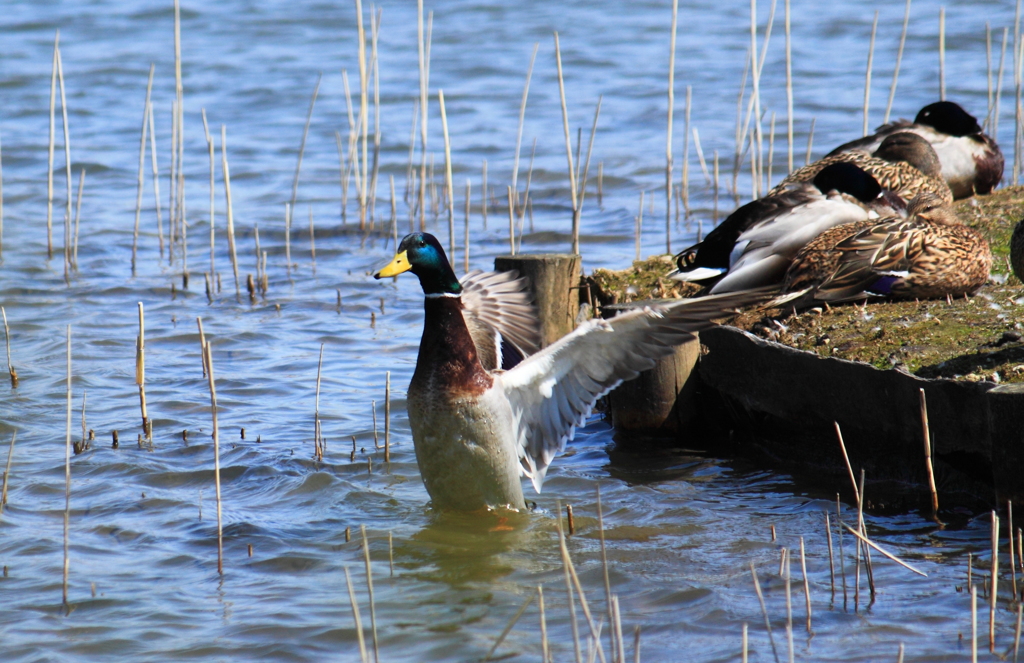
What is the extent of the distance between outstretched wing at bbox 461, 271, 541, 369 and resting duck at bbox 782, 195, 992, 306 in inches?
44.0

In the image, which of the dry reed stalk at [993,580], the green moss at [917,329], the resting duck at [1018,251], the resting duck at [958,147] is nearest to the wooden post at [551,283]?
the green moss at [917,329]

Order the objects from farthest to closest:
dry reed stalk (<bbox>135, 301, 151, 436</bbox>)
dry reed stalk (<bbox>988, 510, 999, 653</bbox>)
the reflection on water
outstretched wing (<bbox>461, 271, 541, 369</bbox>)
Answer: outstretched wing (<bbox>461, 271, 541, 369</bbox>) < dry reed stalk (<bbox>135, 301, 151, 436</bbox>) < the reflection on water < dry reed stalk (<bbox>988, 510, 999, 653</bbox>)

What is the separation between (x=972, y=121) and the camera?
7.78 meters

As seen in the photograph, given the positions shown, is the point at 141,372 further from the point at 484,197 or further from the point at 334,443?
the point at 484,197

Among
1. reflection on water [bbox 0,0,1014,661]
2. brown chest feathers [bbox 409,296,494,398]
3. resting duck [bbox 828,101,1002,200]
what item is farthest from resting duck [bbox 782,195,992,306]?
resting duck [bbox 828,101,1002,200]

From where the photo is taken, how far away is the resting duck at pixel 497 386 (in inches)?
165

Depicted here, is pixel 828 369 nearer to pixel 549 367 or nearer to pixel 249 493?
pixel 549 367

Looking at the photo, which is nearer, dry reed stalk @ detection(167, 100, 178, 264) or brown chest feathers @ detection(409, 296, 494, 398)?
brown chest feathers @ detection(409, 296, 494, 398)

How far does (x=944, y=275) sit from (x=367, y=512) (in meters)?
2.59

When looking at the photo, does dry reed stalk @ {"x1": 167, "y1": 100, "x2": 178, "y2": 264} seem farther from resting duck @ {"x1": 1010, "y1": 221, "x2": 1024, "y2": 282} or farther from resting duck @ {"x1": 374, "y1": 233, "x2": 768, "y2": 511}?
resting duck @ {"x1": 1010, "y1": 221, "x2": 1024, "y2": 282}

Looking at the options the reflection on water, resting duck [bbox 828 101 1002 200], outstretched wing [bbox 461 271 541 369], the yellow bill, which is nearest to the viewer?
the reflection on water

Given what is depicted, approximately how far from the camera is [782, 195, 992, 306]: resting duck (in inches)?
197

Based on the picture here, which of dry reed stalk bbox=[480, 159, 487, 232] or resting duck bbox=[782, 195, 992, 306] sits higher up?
dry reed stalk bbox=[480, 159, 487, 232]

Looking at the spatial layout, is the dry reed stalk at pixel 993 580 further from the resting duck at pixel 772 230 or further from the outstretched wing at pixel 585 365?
the resting duck at pixel 772 230
